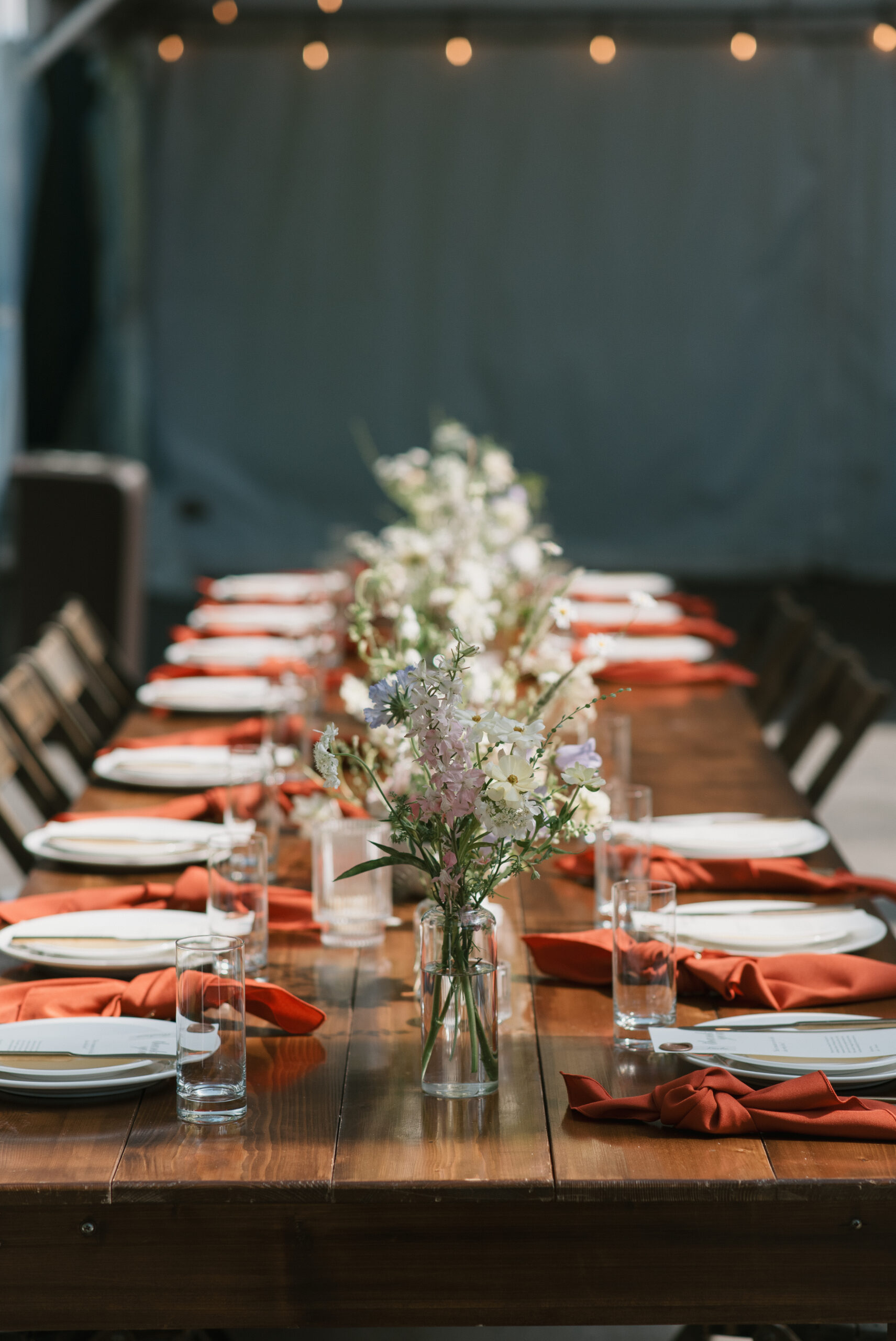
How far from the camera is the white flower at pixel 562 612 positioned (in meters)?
1.88

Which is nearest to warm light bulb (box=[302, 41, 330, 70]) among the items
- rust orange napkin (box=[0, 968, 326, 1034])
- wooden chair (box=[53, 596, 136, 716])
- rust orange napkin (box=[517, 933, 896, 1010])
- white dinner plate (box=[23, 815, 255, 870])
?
wooden chair (box=[53, 596, 136, 716])

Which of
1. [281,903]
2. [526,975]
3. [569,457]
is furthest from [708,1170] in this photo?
[569,457]

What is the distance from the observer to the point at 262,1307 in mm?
1315

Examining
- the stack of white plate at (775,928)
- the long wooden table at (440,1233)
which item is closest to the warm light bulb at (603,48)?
the stack of white plate at (775,928)

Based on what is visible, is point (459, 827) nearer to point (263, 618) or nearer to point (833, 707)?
point (833, 707)

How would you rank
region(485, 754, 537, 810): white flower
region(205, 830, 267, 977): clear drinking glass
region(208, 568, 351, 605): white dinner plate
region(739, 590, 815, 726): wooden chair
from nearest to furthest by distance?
1. region(485, 754, 537, 810): white flower
2. region(205, 830, 267, 977): clear drinking glass
3. region(739, 590, 815, 726): wooden chair
4. region(208, 568, 351, 605): white dinner plate

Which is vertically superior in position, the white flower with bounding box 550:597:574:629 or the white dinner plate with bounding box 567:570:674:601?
the white flower with bounding box 550:597:574:629

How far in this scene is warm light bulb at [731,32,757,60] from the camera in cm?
928

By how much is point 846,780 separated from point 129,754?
3557 millimetres

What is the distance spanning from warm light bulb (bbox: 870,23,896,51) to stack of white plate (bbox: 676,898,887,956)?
8588 millimetres

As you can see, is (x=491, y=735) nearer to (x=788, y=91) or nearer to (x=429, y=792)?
(x=429, y=792)

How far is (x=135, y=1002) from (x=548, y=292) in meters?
8.64

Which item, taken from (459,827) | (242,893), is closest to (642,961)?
(459,827)

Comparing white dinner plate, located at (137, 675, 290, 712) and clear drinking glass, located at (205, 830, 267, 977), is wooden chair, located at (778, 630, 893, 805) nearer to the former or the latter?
white dinner plate, located at (137, 675, 290, 712)
